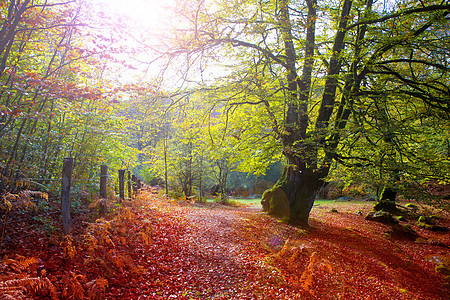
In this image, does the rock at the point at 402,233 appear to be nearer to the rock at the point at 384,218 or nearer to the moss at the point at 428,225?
the rock at the point at 384,218

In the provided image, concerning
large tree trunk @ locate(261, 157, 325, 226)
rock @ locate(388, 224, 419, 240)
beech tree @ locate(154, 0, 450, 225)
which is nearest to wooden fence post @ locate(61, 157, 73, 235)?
beech tree @ locate(154, 0, 450, 225)

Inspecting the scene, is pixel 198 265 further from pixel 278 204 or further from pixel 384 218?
pixel 384 218

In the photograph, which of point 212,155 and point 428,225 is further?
point 428,225

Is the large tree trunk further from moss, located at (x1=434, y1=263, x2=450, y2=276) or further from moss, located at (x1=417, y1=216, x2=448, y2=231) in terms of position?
moss, located at (x1=417, y1=216, x2=448, y2=231)

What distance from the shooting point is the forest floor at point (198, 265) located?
3586 millimetres

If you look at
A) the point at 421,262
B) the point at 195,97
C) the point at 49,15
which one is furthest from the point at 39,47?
the point at 421,262

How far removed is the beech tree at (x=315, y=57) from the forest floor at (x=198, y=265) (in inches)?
102

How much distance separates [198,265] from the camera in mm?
4852

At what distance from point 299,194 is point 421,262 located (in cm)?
388

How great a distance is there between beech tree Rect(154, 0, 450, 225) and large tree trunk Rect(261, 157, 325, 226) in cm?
4

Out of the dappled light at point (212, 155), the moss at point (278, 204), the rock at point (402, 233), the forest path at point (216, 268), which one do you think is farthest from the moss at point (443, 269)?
the forest path at point (216, 268)

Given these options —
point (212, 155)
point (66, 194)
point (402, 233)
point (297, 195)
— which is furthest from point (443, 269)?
point (66, 194)

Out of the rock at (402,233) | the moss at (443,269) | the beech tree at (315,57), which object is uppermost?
the beech tree at (315,57)

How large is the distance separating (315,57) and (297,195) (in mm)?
4828
